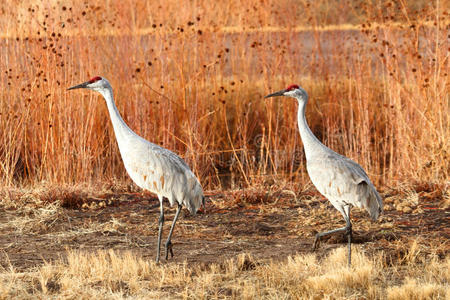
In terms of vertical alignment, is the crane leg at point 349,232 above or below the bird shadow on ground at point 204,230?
above

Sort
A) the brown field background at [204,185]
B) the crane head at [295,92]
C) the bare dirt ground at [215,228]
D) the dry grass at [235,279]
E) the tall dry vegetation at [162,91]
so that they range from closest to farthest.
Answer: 1. the dry grass at [235,279]
2. the brown field background at [204,185]
3. the bare dirt ground at [215,228]
4. the crane head at [295,92]
5. the tall dry vegetation at [162,91]

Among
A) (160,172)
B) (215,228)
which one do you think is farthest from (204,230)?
(160,172)

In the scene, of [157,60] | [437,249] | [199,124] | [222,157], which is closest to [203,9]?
[157,60]

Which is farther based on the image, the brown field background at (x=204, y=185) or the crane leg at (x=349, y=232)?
the crane leg at (x=349, y=232)

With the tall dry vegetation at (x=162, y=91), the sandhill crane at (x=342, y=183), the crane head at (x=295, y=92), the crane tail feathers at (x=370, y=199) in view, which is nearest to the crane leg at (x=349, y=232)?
the sandhill crane at (x=342, y=183)

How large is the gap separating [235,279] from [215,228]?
1335mm

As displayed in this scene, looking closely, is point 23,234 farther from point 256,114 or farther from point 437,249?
point 256,114

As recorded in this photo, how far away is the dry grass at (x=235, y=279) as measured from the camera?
3770 millimetres

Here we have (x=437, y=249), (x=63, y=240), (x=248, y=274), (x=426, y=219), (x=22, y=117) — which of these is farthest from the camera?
(x=22, y=117)

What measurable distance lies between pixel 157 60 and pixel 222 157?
164 cm

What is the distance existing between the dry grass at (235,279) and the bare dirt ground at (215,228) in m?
0.25

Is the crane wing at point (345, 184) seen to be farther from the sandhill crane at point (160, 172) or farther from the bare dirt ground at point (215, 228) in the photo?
the sandhill crane at point (160, 172)

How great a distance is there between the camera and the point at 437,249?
15.3 feet

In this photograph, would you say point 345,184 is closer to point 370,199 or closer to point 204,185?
point 370,199
